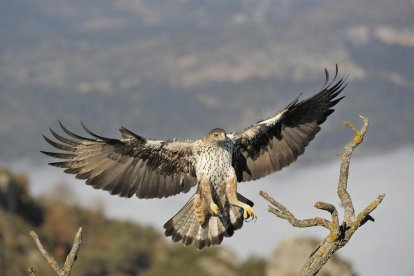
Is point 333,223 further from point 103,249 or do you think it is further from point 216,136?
point 103,249

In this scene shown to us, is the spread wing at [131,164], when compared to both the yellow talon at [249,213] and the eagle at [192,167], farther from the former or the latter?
the yellow talon at [249,213]

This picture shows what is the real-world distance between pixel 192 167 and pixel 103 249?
46504mm

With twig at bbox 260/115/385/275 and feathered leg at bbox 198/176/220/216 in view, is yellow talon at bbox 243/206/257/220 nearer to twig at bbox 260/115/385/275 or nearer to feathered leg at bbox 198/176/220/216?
feathered leg at bbox 198/176/220/216

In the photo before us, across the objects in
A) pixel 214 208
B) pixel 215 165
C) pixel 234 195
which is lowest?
pixel 214 208

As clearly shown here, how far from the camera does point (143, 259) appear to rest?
52938mm

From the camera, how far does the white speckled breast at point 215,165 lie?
38.4 feet

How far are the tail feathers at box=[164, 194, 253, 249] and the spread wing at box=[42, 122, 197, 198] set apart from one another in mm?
465

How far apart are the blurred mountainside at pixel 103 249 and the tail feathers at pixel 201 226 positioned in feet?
54.6

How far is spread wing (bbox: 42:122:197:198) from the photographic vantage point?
12.0 m

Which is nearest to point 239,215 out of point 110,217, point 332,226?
point 332,226

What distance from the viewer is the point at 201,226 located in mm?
12203

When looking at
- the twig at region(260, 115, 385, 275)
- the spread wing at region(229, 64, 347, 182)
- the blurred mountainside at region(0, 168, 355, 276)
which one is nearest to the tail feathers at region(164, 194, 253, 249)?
the spread wing at region(229, 64, 347, 182)

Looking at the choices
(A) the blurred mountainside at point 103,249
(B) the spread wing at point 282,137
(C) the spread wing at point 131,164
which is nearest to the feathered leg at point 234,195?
(C) the spread wing at point 131,164

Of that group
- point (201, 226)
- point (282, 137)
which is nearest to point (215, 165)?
point (201, 226)
